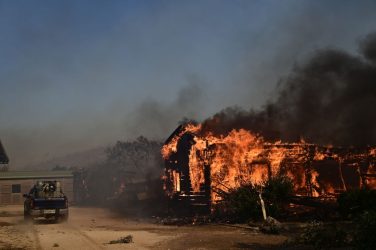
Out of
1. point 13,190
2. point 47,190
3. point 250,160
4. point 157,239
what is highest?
point 250,160

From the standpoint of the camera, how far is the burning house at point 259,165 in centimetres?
2708

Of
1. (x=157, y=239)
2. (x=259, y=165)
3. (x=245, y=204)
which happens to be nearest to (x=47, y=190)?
(x=157, y=239)

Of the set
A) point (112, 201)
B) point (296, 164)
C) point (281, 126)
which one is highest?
point (281, 126)

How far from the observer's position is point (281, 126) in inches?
1283

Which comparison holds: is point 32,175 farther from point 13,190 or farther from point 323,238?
point 323,238

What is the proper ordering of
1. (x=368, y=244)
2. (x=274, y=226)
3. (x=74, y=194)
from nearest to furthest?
1. (x=368, y=244)
2. (x=274, y=226)
3. (x=74, y=194)

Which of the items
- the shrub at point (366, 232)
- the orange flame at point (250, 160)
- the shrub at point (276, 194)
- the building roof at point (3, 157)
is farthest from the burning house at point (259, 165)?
the building roof at point (3, 157)

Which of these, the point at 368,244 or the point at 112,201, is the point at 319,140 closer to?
the point at 368,244

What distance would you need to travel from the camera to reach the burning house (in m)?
27.1

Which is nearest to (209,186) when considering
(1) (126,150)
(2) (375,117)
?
(2) (375,117)

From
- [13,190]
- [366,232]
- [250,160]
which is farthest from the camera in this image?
[13,190]

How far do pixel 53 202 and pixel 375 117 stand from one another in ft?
88.4

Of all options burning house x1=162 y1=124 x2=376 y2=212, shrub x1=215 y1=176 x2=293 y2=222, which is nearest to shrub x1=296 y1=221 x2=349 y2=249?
shrub x1=215 y1=176 x2=293 y2=222

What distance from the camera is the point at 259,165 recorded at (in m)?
28.4
